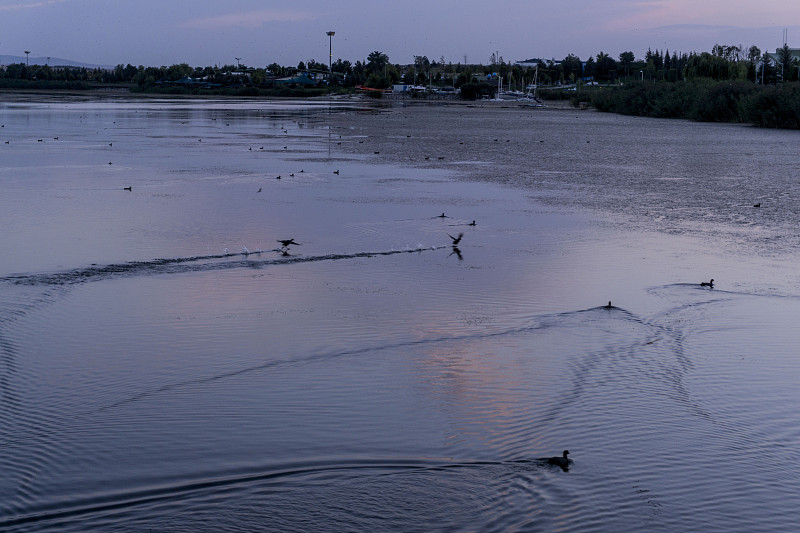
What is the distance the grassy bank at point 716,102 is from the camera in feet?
194

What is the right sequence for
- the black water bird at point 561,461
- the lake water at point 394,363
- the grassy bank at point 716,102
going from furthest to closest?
the grassy bank at point 716,102, the black water bird at point 561,461, the lake water at point 394,363

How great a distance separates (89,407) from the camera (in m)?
7.78

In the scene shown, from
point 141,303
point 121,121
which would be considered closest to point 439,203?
point 141,303

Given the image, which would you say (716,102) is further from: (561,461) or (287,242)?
(561,461)

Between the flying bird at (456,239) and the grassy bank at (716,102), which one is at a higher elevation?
the grassy bank at (716,102)

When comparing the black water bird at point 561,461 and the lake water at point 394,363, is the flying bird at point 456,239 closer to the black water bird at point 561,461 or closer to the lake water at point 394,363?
the lake water at point 394,363

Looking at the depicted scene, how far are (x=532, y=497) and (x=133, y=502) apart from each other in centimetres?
283

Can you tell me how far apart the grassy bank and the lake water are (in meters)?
42.5

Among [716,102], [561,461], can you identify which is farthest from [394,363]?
[716,102]

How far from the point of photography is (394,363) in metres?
9.18

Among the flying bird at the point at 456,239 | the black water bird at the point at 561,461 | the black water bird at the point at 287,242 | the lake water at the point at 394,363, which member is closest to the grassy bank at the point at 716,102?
the lake water at the point at 394,363

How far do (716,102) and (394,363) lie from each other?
218ft

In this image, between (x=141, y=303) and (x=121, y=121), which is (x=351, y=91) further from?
(x=141, y=303)

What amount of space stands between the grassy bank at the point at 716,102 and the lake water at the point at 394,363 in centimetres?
4246
